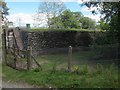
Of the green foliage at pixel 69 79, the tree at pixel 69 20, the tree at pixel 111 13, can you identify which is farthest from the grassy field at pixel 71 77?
the tree at pixel 69 20

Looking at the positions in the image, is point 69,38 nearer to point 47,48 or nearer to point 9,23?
point 47,48

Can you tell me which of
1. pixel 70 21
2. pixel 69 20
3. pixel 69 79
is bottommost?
pixel 69 79

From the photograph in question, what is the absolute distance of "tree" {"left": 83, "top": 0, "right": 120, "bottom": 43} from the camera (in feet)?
43.1

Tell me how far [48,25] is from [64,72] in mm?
18662

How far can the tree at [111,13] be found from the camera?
13122 mm

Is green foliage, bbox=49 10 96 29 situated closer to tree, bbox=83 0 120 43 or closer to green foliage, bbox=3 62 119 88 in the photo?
tree, bbox=83 0 120 43

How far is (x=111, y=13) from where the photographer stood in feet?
48.9

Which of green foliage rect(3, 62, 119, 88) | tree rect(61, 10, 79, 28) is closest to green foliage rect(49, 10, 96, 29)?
tree rect(61, 10, 79, 28)

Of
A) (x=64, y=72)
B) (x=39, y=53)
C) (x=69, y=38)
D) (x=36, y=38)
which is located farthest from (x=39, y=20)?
(x=64, y=72)

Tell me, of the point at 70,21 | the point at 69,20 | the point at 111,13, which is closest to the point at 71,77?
the point at 111,13

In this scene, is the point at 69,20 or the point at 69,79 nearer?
the point at 69,79

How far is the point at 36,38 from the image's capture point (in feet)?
70.2

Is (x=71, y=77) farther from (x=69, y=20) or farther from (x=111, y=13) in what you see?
(x=69, y=20)

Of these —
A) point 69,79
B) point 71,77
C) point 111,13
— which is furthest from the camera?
point 111,13
